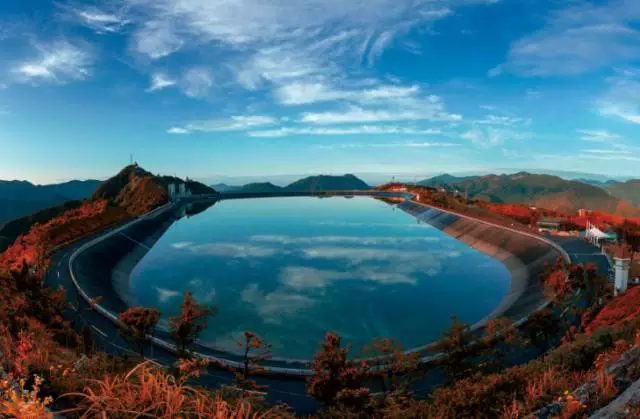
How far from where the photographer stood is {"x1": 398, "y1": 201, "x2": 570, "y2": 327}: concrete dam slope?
28.0m

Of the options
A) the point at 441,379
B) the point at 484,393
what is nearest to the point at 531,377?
the point at 484,393

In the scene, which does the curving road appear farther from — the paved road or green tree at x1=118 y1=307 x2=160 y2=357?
green tree at x1=118 y1=307 x2=160 y2=357

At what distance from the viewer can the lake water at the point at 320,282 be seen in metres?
26.2

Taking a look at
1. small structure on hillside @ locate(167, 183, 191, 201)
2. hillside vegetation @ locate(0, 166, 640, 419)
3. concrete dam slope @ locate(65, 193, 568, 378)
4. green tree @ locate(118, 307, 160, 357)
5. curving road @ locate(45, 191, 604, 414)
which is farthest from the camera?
small structure on hillside @ locate(167, 183, 191, 201)

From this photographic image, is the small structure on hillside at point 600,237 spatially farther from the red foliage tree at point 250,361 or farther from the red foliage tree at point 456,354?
the red foliage tree at point 250,361

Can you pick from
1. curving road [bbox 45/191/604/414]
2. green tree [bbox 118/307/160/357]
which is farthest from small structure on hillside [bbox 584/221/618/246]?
green tree [bbox 118/307/160/357]

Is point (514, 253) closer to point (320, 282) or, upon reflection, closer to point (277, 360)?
point (320, 282)

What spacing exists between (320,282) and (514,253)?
23514 mm

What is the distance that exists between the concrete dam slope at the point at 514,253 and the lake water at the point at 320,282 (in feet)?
4.41

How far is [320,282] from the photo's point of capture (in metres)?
37.6

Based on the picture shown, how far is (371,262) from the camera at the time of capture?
45.8m

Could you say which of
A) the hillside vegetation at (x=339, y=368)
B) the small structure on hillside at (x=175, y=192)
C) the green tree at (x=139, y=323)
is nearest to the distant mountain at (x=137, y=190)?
the small structure on hillside at (x=175, y=192)

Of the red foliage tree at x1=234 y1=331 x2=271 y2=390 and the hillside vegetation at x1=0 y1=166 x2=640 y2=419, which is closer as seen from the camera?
the hillside vegetation at x1=0 y1=166 x2=640 y2=419

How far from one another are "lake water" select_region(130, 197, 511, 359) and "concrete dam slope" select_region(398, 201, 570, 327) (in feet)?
4.41
